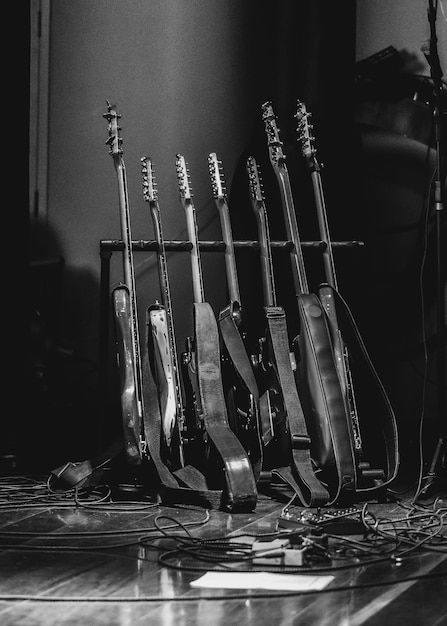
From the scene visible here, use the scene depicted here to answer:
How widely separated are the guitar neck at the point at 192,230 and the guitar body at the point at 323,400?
434 millimetres

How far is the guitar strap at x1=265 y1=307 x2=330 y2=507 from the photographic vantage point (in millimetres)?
2975

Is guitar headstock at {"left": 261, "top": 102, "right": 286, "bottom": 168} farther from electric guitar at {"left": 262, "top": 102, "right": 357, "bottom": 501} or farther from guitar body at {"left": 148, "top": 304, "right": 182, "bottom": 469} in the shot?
guitar body at {"left": 148, "top": 304, "right": 182, "bottom": 469}

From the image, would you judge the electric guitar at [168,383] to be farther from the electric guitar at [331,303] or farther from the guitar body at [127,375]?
the electric guitar at [331,303]

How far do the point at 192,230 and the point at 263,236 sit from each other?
25 cm

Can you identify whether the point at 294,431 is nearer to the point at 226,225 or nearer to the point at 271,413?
the point at 271,413

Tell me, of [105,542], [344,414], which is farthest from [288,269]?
[105,542]

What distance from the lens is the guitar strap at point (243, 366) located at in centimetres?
321

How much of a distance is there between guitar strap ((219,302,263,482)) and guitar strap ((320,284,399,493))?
0.33 meters

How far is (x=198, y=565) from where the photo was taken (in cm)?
230

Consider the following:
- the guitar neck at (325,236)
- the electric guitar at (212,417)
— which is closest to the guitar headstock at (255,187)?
the guitar neck at (325,236)

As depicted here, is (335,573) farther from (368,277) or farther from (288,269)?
(368,277)

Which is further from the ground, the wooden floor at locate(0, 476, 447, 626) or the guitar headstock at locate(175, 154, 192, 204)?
the guitar headstock at locate(175, 154, 192, 204)

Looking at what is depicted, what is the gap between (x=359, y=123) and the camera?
4406 mm

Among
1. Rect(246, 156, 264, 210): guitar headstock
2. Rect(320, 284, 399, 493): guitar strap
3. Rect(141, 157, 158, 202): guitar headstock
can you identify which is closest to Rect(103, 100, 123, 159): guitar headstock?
Rect(141, 157, 158, 202): guitar headstock
